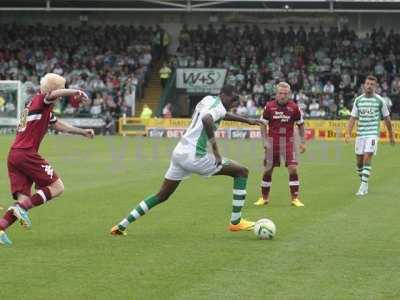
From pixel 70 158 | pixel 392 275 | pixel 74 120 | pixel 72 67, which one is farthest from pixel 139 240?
pixel 72 67

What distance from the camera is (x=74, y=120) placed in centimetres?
4900

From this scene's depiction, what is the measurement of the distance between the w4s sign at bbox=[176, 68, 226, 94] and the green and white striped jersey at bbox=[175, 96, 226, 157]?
39232 mm

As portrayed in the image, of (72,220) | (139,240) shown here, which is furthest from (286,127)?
(139,240)

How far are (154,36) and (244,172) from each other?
1784 inches

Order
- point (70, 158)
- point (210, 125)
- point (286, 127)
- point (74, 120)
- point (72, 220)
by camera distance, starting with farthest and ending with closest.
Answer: point (74, 120) → point (70, 158) → point (286, 127) → point (72, 220) → point (210, 125)

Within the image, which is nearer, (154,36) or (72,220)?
(72,220)

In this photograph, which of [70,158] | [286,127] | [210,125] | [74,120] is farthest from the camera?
[74,120]

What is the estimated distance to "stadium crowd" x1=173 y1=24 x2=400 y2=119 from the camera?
163 feet

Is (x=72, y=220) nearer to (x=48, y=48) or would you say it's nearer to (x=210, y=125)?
(x=210, y=125)

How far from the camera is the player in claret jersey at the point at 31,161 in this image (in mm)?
11383

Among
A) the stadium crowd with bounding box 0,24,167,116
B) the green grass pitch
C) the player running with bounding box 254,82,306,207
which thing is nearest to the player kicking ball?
the green grass pitch

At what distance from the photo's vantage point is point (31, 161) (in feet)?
37.5

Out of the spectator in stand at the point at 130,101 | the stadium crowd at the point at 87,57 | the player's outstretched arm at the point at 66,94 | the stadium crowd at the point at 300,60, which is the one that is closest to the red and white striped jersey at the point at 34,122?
the player's outstretched arm at the point at 66,94

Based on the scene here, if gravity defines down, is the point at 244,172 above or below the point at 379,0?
below
